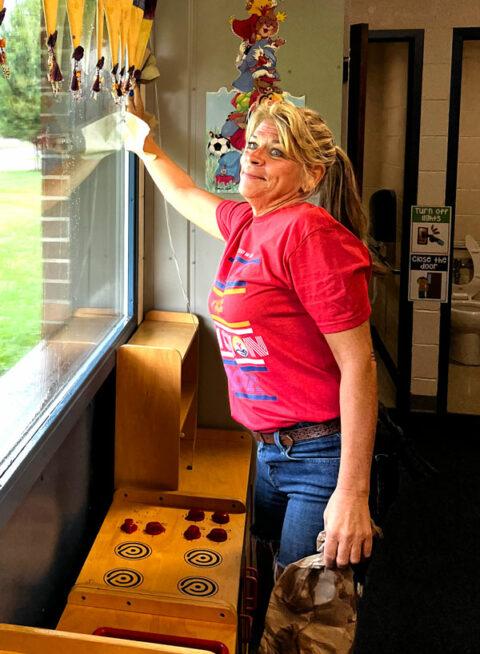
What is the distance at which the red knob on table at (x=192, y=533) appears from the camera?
2.22m

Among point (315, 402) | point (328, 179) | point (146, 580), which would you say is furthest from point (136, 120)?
point (146, 580)

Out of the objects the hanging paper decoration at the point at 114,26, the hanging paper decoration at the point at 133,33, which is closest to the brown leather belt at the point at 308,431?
the hanging paper decoration at the point at 114,26

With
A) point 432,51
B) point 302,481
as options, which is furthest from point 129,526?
point 432,51

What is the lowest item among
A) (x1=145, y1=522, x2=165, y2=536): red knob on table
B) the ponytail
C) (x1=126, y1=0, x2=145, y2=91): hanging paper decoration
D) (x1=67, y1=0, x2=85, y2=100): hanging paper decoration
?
(x1=145, y1=522, x2=165, y2=536): red knob on table

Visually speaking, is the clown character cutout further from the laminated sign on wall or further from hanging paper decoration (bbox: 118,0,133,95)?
the laminated sign on wall

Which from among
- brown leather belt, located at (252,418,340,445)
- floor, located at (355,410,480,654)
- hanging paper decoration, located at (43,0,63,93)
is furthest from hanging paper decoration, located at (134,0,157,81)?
floor, located at (355,410,480,654)

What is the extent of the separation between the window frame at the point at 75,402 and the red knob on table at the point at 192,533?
Answer: 1.41 ft

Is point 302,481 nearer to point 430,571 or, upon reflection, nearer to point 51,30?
point 51,30

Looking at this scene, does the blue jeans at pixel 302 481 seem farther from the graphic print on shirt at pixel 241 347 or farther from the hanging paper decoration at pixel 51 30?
the hanging paper decoration at pixel 51 30

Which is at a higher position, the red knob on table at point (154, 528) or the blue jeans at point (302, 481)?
the blue jeans at point (302, 481)

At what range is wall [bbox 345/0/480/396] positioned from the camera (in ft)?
14.8

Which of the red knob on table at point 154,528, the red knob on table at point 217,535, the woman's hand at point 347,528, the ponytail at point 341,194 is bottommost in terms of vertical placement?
the red knob on table at point 217,535

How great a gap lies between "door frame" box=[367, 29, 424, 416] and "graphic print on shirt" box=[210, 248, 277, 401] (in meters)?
2.98

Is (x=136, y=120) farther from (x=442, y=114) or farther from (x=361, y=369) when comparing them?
(x=442, y=114)
